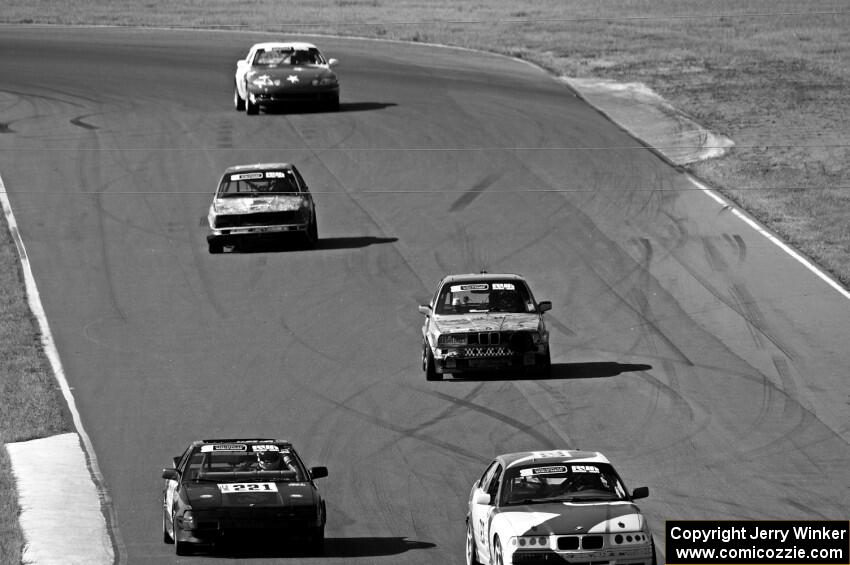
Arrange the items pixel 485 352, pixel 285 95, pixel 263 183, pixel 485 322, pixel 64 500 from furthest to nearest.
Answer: pixel 285 95, pixel 263 183, pixel 485 322, pixel 485 352, pixel 64 500

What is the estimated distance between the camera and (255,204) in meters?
33.6

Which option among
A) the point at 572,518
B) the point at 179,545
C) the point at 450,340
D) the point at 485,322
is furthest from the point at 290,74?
the point at 572,518

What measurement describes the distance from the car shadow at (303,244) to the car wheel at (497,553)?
19426 millimetres

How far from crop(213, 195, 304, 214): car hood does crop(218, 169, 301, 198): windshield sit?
5.3 inches

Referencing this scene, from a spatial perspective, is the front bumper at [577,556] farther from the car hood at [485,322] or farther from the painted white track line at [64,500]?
the car hood at [485,322]

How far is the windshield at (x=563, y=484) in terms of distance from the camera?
53.5 ft

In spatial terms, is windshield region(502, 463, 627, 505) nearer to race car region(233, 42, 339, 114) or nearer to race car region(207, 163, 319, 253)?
race car region(207, 163, 319, 253)

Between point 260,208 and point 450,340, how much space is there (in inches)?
355

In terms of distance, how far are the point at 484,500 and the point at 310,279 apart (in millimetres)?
16729

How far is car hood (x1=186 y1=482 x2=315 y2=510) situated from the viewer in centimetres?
1734

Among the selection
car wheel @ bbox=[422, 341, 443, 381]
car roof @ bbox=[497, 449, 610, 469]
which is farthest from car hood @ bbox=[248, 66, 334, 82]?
car roof @ bbox=[497, 449, 610, 469]

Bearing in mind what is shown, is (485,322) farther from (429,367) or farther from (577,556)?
(577,556)

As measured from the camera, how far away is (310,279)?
32625 millimetres

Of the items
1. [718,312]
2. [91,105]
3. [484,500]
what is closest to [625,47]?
[91,105]
